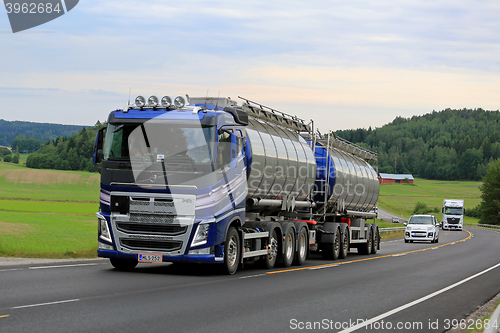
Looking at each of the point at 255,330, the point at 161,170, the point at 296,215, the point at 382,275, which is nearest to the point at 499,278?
the point at 382,275

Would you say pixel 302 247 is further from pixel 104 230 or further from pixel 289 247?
pixel 104 230

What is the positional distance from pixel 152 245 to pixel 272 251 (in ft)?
15.7

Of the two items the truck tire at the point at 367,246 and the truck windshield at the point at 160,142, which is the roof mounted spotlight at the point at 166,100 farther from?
the truck tire at the point at 367,246

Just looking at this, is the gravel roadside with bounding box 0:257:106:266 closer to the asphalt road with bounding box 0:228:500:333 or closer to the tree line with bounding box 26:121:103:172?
the asphalt road with bounding box 0:228:500:333

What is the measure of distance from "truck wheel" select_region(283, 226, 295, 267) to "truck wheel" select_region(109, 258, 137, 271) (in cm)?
476

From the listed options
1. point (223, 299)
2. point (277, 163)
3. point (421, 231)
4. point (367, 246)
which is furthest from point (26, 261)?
point (421, 231)

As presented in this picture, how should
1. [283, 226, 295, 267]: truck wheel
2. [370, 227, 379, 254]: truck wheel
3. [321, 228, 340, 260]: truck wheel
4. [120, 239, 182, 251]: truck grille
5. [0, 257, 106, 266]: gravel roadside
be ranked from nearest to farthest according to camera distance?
[120, 239, 182, 251]: truck grille → [0, 257, 106, 266]: gravel roadside → [283, 226, 295, 267]: truck wheel → [321, 228, 340, 260]: truck wheel → [370, 227, 379, 254]: truck wheel

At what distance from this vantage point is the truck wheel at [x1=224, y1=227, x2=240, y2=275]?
14.4 meters

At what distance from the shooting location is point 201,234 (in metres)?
13.7

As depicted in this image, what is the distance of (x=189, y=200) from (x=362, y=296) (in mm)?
4290

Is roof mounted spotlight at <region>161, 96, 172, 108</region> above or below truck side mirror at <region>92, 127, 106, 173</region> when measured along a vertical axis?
above

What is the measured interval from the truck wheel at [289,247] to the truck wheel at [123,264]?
4765mm

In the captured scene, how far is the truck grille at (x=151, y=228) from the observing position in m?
13.6

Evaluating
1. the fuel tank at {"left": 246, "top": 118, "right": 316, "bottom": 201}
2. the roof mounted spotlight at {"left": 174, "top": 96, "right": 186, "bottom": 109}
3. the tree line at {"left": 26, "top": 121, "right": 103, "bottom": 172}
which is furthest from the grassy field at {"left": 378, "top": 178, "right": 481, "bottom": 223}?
the roof mounted spotlight at {"left": 174, "top": 96, "right": 186, "bottom": 109}
